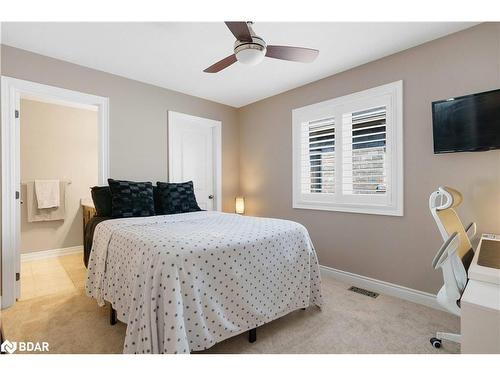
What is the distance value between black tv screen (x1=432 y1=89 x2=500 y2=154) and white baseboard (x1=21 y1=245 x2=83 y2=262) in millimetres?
5150

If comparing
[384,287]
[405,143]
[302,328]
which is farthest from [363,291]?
[405,143]

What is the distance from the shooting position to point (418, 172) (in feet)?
8.06

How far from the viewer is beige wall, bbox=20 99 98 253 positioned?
3.86 meters

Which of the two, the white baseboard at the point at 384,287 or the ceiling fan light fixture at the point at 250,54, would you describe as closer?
the ceiling fan light fixture at the point at 250,54

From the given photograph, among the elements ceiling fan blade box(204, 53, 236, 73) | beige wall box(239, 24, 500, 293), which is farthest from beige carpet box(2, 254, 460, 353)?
ceiling fan blade box(204, 53, 236, 73)

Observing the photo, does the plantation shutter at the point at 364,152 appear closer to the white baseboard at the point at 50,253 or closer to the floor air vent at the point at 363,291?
the floor air vent at the point at 363,291

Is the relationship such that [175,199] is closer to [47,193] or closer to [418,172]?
[47,193]

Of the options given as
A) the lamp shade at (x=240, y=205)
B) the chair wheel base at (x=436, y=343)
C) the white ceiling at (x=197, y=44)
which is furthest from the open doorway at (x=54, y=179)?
the chair wheel base at (x=436, y=343)

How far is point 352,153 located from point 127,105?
109 inches

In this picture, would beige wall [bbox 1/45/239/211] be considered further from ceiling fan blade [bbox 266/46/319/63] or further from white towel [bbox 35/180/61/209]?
ceiling fan blade [bbox 266/46/319/63]

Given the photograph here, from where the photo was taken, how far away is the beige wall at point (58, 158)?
12.7 feet

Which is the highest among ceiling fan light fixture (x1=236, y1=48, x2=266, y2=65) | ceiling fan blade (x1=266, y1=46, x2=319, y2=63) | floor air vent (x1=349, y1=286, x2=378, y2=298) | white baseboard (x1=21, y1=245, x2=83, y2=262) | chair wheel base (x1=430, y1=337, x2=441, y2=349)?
ceiling fan blade (x1=266, y1=46, x2=319, y2=63)

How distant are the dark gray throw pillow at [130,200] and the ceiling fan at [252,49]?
1631 mm

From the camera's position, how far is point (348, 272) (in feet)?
9.87
